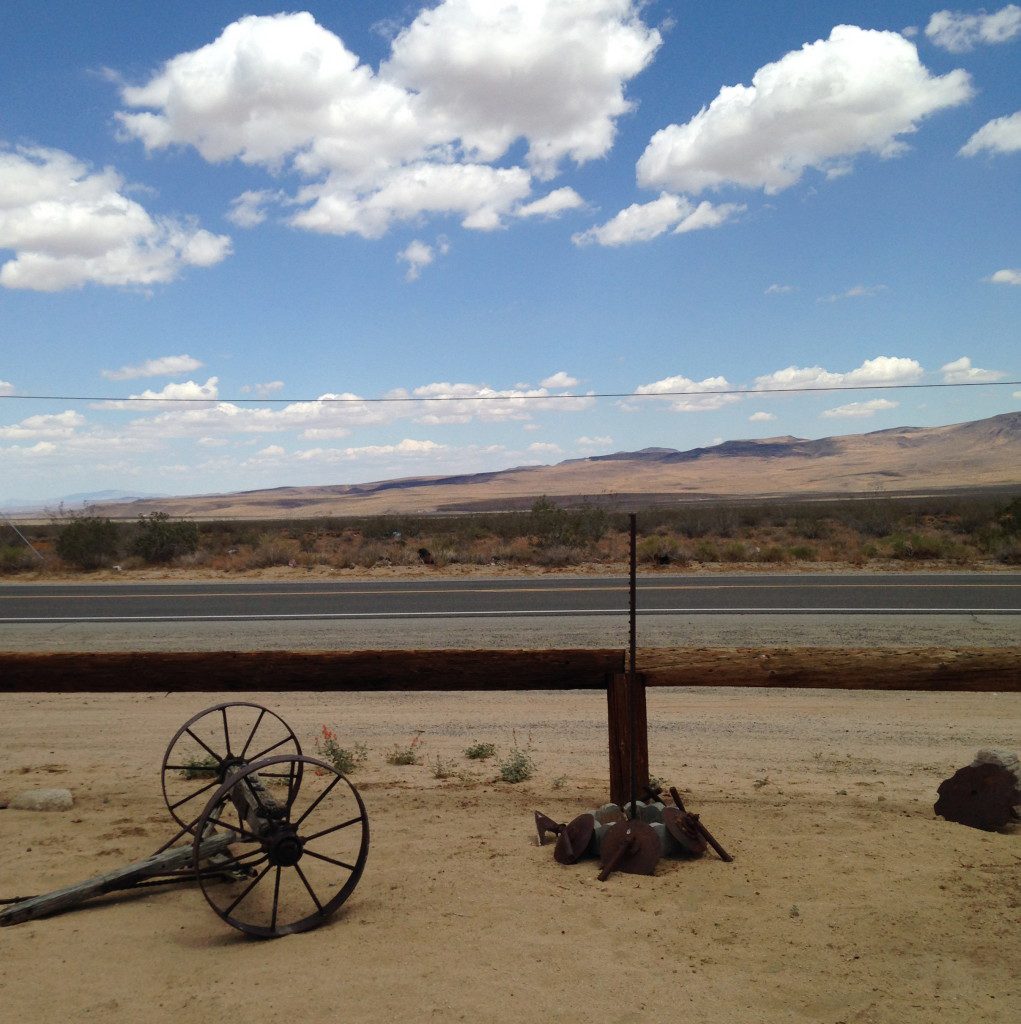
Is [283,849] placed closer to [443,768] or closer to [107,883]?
[107,883]

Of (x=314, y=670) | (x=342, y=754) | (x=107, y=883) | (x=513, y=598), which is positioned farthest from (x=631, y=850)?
(x=513, y=598)

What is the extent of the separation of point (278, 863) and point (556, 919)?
1.23 m

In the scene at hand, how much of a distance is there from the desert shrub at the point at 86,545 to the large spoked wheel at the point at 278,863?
2776cm

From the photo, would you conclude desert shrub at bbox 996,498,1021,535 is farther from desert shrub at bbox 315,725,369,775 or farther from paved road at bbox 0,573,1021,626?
desert shrub at bbox 315,725,369,775

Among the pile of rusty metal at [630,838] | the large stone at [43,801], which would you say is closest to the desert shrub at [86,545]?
the large stone at [43,801]

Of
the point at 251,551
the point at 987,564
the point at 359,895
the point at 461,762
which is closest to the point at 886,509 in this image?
the point at 987,564

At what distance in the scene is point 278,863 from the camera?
3.98 metres

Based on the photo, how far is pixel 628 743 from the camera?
508 centimetres

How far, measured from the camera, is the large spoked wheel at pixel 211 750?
191 inches

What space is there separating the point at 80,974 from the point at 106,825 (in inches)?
78.1

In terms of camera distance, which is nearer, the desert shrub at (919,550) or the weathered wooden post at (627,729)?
the weathered wooden post at (627,729)

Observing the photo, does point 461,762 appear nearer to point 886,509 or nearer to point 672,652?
point 672,652

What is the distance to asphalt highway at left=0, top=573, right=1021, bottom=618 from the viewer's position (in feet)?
53.9

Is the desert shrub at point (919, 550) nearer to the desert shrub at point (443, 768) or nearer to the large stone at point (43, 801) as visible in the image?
the desert shrub at point (443, 768)
